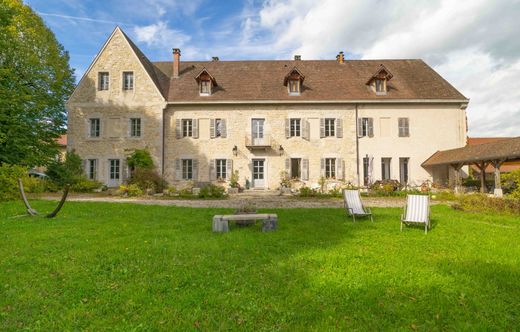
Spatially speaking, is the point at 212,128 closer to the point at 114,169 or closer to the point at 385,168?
the point at 114,169

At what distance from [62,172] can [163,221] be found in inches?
524

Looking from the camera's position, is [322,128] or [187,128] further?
[187,128]

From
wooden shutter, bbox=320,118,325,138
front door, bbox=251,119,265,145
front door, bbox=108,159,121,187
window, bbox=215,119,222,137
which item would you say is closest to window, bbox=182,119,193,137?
window, bbox=215,119,222,137

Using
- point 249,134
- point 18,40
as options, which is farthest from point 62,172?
point 249,134

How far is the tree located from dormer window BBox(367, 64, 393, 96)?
2021 centimetres

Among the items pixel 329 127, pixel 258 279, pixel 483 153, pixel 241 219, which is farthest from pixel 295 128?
pixel 258 279

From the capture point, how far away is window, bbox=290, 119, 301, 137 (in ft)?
58.5

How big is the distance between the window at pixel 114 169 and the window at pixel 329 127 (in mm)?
13881

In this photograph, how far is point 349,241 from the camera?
214 inches

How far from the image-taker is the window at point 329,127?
17891 mm

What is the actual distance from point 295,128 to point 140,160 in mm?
10042

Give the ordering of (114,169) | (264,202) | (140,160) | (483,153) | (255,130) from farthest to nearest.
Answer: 1. (255,130)
2. (114,169)
3. (140,160)
4. (483,153)
5. (264,202)

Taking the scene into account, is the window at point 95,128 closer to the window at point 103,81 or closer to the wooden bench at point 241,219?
the window at point 103,81

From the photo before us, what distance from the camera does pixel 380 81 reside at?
18.3 m
